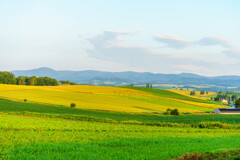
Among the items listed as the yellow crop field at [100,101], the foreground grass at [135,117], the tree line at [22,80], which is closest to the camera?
the foreground grass at [135,117]

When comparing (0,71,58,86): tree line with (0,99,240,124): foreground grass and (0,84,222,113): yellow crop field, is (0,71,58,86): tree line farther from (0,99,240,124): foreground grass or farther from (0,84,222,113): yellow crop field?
(0,99,240,124): foreground grass

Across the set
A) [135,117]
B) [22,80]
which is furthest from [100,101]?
[22,80]

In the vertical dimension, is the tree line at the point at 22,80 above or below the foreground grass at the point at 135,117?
above

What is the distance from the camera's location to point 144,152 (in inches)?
536

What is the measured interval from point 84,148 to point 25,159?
12.8 feet

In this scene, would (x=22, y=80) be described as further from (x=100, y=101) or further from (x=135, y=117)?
(x=135, y=117)

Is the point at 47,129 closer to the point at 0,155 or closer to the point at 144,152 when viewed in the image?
the point at 0,155

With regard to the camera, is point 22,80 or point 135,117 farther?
point 22,80

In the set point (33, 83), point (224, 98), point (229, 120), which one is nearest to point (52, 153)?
point (229, 120)

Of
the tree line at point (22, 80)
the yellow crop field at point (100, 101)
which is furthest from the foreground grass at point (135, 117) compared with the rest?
the tree line at point (22, 80)

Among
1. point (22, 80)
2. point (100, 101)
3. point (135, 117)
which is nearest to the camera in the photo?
point (135, 117)

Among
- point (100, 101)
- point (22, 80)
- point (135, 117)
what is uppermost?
point (22, 80)

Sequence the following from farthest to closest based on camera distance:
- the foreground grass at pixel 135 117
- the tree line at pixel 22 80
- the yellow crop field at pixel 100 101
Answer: the tree line at pixel 22 80
the yellow crop field at pixel 100 101
the foreground grass at pixel 135 117

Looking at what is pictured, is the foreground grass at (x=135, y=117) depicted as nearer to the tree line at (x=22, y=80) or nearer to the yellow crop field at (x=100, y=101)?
the yellow crop field at (x=100, y=101)
